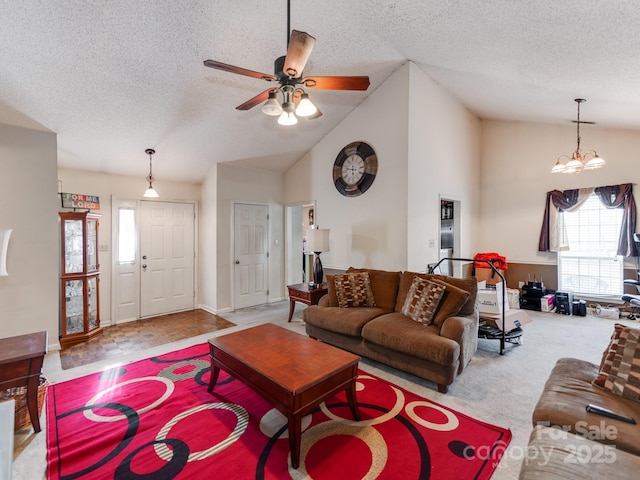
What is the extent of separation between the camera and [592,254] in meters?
5.13

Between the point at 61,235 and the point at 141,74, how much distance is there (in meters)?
2.39

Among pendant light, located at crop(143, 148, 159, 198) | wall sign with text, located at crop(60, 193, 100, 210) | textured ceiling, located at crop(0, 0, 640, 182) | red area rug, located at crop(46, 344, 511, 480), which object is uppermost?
textured ceiling, located at crop(0, 0, 640, 182)

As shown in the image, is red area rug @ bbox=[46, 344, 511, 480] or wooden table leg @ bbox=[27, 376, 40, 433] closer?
red area rug @ bbox=[46, 344, 511, 480]

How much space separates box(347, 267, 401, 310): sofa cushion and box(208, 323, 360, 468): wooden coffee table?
136cm

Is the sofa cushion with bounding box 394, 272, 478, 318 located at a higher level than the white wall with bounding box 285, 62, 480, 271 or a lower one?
lower

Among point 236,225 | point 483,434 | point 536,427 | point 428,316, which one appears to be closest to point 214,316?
point 236,225

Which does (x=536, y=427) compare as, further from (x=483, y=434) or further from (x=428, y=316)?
(x=428, y=316)

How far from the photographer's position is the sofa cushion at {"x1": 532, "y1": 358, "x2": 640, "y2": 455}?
1387 mm

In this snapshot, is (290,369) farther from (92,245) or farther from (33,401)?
(92,245)

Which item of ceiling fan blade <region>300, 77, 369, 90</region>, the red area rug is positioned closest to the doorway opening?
the red area rug

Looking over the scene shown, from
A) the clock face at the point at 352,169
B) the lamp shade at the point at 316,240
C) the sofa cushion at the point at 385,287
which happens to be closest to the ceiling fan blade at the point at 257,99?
the lamp shade at the point at 316,240

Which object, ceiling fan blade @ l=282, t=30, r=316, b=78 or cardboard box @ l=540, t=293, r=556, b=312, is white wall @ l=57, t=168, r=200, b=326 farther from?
cardboard box @ l=540, t=293, r=556, b=312

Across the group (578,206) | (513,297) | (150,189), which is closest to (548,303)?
(513,297)

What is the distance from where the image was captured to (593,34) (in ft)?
7.77
